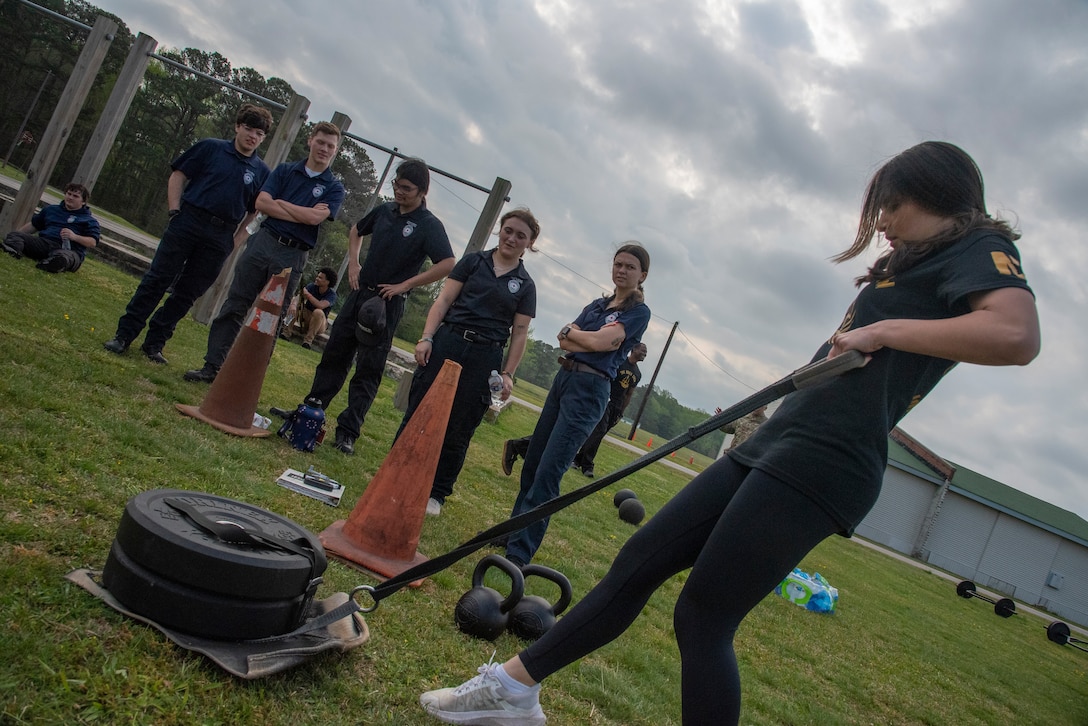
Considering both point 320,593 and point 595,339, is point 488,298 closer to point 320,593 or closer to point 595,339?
point 595,339

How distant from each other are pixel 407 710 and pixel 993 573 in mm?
38924

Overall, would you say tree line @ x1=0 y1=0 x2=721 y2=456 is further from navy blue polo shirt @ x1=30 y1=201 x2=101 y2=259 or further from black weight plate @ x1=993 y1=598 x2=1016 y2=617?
navy blue polo shirt @ x1=30 y1=201 x2=101 y2=259

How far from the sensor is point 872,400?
1.80 metres

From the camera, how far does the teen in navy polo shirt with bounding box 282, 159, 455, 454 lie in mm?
5523

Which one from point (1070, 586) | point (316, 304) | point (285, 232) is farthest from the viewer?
point (1070, 586)

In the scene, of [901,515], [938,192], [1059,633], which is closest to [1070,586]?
[901,515]

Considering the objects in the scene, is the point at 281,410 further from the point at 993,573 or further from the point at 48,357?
the point at 993,573

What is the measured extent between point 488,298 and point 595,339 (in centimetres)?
97

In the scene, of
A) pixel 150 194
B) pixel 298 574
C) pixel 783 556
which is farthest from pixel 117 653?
pixel 150 194

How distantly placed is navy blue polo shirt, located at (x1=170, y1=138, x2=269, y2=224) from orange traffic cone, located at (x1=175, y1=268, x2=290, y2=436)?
1390mm

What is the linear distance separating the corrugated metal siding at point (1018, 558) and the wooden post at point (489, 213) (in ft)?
112

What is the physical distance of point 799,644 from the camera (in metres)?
5.94

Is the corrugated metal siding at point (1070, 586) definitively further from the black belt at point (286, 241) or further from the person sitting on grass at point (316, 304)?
the black belt at point (286, 241)

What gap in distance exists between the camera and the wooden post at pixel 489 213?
9008 millimetres
